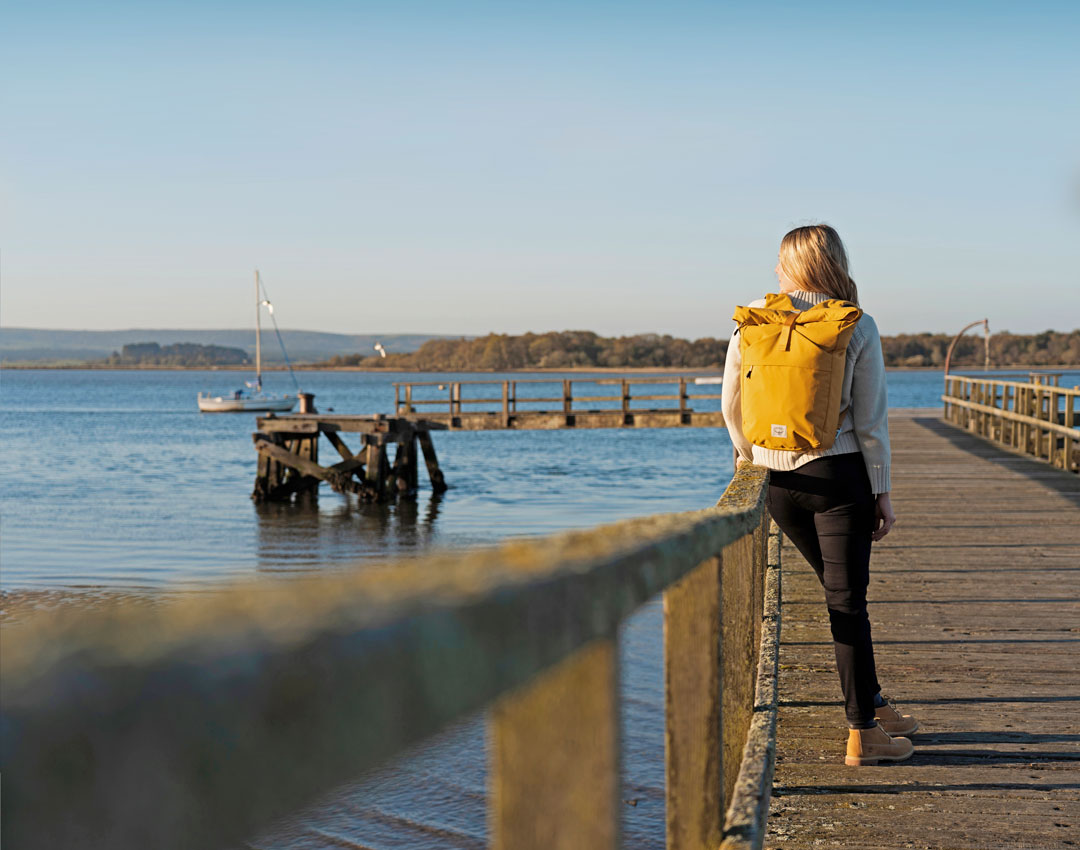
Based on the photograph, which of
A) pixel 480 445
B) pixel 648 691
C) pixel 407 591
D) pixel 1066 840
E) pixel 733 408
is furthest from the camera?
pixel 480 445

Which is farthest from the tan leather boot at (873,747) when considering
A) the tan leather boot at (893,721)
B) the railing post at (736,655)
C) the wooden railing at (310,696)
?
the wooden railing at (310,696)

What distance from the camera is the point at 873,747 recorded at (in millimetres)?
3617

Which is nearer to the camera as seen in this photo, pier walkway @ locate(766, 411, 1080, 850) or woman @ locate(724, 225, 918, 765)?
pier walkway @ locate(766, 411, 1080, 850)

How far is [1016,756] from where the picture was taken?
373 cm

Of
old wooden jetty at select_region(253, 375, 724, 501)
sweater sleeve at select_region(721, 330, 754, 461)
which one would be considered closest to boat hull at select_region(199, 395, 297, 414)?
old wooden jetty at select_region(253, 375, 724, 501)

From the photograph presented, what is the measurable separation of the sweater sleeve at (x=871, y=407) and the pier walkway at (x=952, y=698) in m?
1.00

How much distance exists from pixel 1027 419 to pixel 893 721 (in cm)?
1382

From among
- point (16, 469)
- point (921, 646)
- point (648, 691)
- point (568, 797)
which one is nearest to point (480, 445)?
point (16, 469)

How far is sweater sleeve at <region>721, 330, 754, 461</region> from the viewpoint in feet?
11.7

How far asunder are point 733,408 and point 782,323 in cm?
48

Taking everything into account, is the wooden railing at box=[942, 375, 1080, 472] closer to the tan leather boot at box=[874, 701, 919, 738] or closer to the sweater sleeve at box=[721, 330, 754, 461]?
the tan leather boot at box=[874, 701, 919, 738]

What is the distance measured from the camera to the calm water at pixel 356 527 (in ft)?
22.0

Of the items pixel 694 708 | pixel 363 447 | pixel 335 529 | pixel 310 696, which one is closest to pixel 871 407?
pixel 694 708

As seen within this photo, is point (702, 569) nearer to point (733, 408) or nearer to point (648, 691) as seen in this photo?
point (733, 408)
